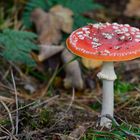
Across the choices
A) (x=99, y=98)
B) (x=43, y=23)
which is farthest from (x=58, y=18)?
(x=99, y=98)

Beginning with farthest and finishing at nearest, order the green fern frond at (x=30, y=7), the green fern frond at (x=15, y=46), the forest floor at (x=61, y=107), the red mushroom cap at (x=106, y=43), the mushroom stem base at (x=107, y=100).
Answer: the green fern frond at (x=30, y=7)
the green fern frond at (x=15, y=46)
the mushroom stem base at (x=107, y=100)
the forest floor at (x=61, y=107)
the red mushroom cap at (x=106, y=43)

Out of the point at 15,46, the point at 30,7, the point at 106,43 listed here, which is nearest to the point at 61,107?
the point at 15,46

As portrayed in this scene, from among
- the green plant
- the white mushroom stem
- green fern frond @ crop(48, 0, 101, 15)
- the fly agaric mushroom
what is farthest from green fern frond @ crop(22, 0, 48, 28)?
the white mushroom stem

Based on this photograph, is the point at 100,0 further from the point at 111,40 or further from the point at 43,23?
the point at 111,40

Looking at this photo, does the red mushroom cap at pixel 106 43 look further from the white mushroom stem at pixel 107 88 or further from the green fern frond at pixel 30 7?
the green fern frond at pixel 30 7

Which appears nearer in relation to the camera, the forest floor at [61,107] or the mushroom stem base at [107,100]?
the forest floor at [61,107]

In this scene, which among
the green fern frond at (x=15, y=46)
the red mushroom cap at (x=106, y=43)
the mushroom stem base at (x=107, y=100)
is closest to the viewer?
the red mushroom cap at (x=106, y=43)

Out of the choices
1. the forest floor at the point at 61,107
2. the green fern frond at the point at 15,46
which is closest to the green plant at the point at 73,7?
the forest floor at the point at 61,107
